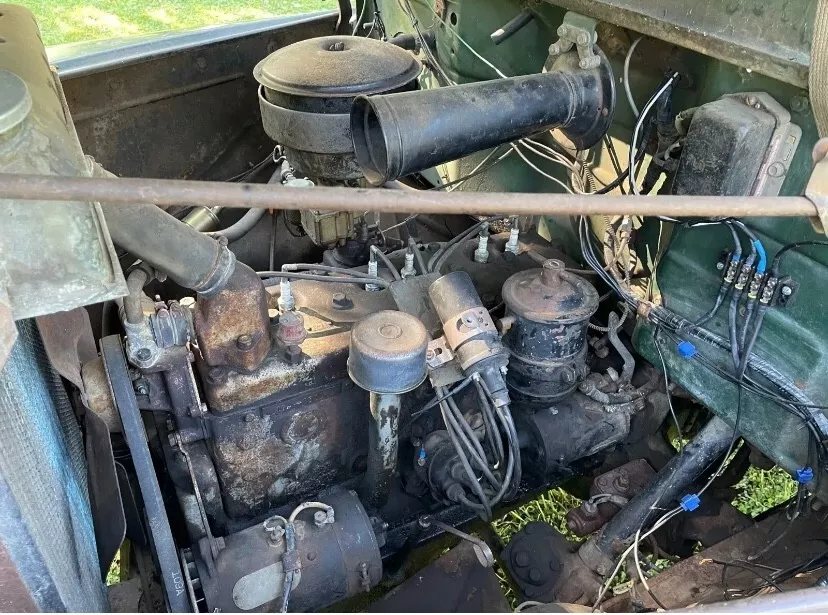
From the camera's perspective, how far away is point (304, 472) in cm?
178

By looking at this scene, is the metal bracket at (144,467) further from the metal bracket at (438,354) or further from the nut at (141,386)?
the metal bracket at (438,354)

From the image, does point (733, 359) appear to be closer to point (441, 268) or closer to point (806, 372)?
point (806, 372)

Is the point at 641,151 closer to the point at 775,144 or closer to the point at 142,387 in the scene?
the point at 775,144

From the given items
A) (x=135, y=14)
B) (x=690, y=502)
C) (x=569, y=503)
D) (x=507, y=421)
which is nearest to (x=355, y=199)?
(x=507, y=421)

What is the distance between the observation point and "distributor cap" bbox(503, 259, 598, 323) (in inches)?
68.4

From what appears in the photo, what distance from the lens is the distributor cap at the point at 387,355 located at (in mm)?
1459

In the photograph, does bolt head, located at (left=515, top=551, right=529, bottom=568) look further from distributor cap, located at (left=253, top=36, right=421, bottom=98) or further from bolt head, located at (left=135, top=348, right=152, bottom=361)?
distributor cap, located at (left=253, top=36, right=421, bottom=98)

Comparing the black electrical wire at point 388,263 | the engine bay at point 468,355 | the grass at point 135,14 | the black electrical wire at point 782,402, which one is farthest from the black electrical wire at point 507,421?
the grass at point 135,14

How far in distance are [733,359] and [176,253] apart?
1.24 metres

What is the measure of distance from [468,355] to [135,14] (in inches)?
216

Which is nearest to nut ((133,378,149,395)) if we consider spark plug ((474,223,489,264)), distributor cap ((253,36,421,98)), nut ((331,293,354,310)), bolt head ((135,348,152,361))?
bolt head ((135,348,152,361))

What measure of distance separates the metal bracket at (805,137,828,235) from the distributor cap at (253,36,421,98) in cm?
113

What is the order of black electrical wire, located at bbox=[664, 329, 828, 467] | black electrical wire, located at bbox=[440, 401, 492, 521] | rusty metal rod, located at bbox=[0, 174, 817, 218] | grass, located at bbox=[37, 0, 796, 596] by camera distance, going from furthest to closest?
1. grass, located at bbox=[37, 0, 796, 596]
2. black electrical wire, located at bbox=[440, 401, 492, 521]
3. black electrical wire, located at bbox=[664, 329, 828, 467]
4. rusty metal rod, located at bbox=[0, 174, 817, 218]

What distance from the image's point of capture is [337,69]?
1.86 metres
